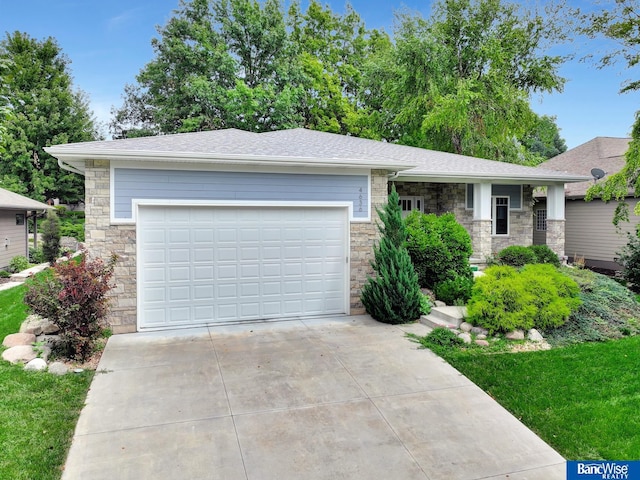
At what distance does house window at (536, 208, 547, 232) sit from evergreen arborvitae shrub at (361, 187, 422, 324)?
1096 cm

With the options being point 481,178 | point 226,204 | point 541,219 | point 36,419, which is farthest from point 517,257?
point 36,419

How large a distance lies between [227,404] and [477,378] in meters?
3.08

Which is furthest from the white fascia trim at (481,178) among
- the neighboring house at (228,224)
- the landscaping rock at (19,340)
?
the landscaping rock at (19,340)

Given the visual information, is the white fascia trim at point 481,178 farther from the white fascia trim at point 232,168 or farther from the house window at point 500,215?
the white fascia trim at point 232,168

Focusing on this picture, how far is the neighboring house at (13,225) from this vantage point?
14.8 m

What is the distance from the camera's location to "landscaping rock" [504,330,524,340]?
22.5 ft

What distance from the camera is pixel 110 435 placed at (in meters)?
4.04

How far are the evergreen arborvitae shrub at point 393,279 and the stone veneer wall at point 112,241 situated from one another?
14.4 ft

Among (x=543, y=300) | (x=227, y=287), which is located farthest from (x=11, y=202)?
(x=543, y=300)

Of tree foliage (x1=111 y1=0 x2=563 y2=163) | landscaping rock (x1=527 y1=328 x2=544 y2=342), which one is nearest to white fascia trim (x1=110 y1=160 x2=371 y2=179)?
landscaping rock (x1=527 y1=328 x2=544 y2=342)

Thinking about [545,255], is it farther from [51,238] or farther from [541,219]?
[51,238]

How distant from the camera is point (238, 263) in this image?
317 inches

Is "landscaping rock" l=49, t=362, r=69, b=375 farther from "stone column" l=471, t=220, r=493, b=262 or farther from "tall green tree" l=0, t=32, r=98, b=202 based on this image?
"tall green tree" l=0, t=32, r=98, b=202

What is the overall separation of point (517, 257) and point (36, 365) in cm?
1110
